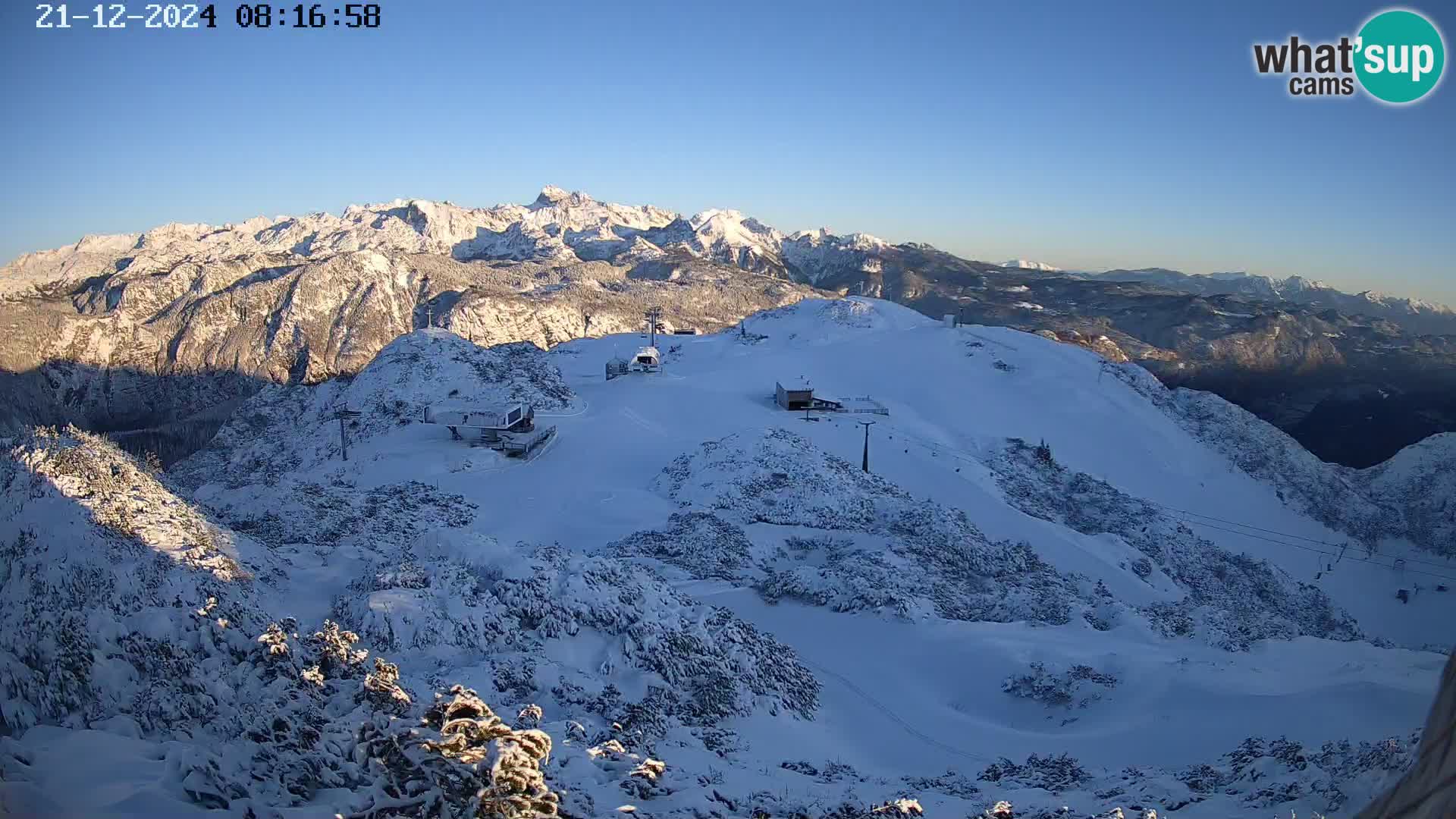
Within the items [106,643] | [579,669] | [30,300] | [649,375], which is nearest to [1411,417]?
[649,375]

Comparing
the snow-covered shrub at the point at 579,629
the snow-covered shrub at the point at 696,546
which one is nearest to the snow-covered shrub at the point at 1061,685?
the snow-covered shrub at the point at 579,629

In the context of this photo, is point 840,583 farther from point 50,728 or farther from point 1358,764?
point 50,728

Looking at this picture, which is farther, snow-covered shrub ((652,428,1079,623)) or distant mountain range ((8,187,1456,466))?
distant mountain range ((8,187,1456,466))

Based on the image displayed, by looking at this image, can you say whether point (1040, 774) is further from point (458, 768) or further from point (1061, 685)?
point (458, 768)

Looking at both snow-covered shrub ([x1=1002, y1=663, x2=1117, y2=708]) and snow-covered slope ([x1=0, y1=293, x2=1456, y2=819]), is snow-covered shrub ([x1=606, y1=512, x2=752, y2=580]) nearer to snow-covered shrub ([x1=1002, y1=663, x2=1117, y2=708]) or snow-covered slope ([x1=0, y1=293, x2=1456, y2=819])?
snow-covered slope ([x1=0, y1=293, x2=1456, y2=819])

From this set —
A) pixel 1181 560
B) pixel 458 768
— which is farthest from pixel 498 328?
pixel 458 768

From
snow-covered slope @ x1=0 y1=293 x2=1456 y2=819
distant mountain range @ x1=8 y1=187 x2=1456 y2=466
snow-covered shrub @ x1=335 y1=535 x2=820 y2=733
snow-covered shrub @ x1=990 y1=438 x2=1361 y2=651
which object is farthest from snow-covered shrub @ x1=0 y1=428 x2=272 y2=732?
distant mountain range @ x1=8 y1=187 x2=1456 y2=466

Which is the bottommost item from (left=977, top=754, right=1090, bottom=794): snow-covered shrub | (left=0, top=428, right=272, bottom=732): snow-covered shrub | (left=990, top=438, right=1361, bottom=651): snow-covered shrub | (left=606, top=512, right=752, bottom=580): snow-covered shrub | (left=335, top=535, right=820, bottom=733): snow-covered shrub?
(left=990, top=438, right=1361, bottom=651): snow-covered shrub
